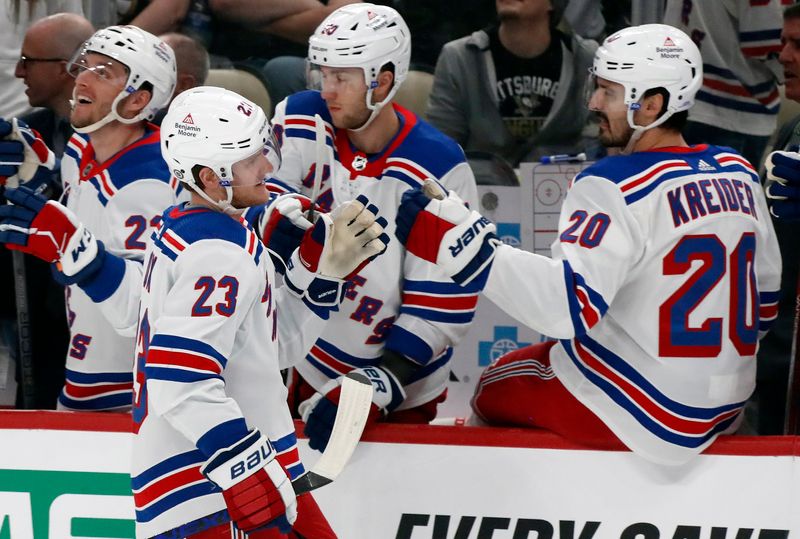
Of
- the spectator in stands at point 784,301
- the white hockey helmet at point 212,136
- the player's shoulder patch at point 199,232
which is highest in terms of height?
the white hockey helmet at point 212,136

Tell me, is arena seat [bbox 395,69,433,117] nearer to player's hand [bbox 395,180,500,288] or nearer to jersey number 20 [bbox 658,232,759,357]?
player's hand [bbox 395,180,500,288]

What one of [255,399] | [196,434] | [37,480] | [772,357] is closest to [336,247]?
[255,399]

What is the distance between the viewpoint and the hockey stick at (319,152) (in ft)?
10.4

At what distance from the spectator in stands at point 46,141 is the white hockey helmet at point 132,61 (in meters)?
0.52

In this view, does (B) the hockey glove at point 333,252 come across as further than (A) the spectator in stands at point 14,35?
No

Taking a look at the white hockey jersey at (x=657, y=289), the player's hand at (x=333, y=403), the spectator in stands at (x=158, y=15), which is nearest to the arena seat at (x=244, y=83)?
the spectator in stands at (x=158, y=15)

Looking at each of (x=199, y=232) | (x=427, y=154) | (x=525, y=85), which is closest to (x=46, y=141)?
(x=427, y=154)

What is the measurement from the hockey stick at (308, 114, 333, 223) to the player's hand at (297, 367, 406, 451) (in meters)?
0.47

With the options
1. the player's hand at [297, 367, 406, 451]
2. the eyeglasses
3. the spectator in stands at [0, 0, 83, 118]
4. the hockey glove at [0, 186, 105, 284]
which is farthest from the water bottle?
the player's hand at [297, 367, 406, 451]

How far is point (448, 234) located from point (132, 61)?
97 centimetres

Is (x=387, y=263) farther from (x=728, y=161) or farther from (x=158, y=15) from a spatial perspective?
(x=158, y=15)

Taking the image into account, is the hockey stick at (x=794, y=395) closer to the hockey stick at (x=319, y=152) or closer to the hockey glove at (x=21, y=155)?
the hockey stick at (x=319, y=152)

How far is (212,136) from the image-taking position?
96.7 inches

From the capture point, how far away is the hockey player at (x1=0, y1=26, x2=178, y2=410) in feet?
10.0
